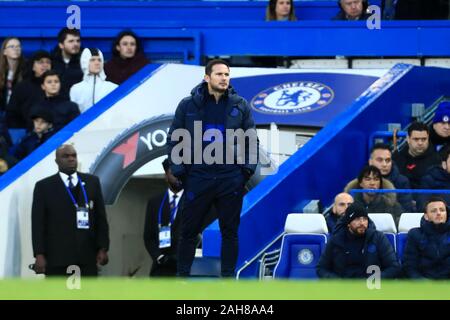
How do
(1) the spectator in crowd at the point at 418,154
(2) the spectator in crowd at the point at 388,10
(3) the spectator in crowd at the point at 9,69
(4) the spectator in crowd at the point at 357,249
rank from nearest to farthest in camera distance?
1. (4) the spectator in crowd at the point at 357,249
2. (1) the spectator in crowd at the point at 418,154
3. (3) the spectator in crowd at the point at 9,69
4. (2) the spectator in crowd at the point at 388,10

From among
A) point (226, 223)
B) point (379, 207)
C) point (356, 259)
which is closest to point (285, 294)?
point (226, 223)

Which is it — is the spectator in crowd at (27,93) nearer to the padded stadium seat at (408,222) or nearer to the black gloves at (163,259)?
the black gloves at (163,259)

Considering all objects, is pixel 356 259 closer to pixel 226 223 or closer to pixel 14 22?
pixel 226 223

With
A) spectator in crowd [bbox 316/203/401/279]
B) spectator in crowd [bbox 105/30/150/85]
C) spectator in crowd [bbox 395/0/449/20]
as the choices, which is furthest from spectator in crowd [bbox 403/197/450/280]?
spectator in crowd [bbox 395/0/449/20]

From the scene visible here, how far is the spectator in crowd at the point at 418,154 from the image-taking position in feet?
57.9

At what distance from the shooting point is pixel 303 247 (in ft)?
52.4

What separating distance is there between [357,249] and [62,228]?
339cm

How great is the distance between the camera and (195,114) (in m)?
13.9

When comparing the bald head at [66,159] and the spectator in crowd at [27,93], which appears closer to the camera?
the bald head at [66,159]

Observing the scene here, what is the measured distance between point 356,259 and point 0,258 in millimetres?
4385

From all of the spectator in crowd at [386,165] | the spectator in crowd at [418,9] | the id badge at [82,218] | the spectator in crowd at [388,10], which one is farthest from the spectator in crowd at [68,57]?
the spectator in crowd at [386,165]

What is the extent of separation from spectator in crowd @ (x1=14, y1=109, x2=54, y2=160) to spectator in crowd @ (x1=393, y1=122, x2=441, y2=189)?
4229 mm

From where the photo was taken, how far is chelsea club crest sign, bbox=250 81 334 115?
19.6m

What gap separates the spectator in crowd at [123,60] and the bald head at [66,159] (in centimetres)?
321
